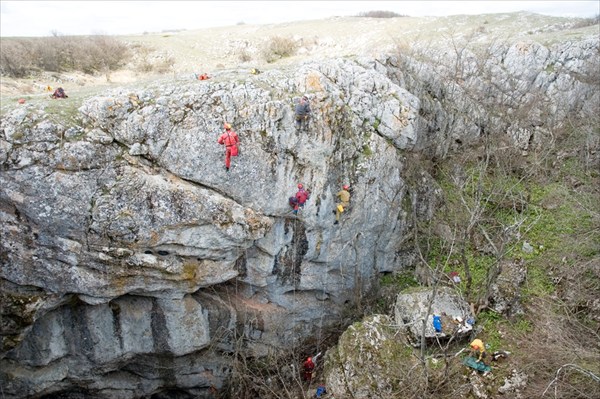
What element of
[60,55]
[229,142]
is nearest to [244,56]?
[60,55]

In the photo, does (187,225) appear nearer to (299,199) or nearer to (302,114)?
(299,199)

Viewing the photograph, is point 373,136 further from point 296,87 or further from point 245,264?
point 245,264

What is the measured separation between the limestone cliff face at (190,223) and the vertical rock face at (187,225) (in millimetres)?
39

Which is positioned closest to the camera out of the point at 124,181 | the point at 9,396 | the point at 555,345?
the point at 555,345

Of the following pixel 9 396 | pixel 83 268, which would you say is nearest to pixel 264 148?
pixel 83 268

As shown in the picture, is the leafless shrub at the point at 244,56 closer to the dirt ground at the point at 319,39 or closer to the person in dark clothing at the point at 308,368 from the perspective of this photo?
the dirt ground at the point at 319,39

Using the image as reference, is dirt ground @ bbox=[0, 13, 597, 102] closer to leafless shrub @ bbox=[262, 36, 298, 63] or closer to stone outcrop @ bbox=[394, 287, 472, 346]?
leafless shrub @ bbox=[262, 36, 298, 63]

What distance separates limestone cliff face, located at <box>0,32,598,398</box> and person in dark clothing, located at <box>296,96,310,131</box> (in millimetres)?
222

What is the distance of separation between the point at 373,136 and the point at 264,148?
3.82 m

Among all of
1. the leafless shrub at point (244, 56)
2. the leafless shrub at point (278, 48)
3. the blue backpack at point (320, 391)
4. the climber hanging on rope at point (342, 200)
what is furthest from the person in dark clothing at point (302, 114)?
the leafless shrub at point (244, 56)

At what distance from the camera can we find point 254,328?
1265 cm

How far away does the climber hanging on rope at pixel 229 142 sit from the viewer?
1032cm

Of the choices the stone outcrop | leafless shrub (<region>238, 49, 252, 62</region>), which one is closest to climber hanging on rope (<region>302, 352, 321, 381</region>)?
the stone outcrop

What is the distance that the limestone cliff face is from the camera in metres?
9.77
